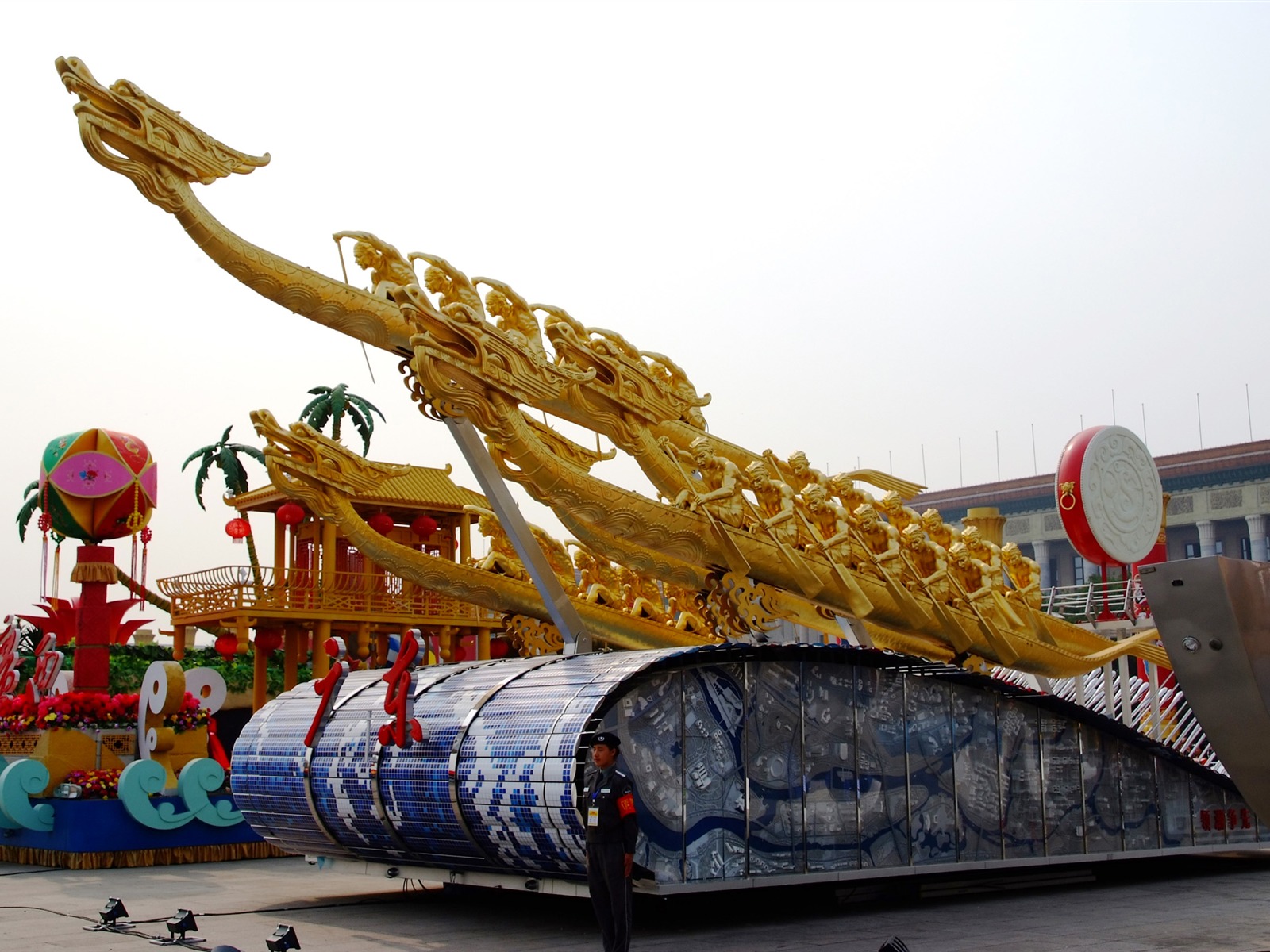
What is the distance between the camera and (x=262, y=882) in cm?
1254

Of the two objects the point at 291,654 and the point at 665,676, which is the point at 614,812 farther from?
the point at 291,654

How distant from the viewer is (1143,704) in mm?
17422

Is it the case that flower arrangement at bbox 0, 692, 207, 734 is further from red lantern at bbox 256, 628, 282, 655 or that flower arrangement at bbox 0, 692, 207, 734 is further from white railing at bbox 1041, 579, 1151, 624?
white railing at bbox 1041, 579, 1151, 624

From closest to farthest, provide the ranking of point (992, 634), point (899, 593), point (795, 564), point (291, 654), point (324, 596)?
point (795, 564), point (899, 593), point (992, 634), point (324, 596), point (291, 654)

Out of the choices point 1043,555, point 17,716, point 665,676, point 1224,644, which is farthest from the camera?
point 1043,555

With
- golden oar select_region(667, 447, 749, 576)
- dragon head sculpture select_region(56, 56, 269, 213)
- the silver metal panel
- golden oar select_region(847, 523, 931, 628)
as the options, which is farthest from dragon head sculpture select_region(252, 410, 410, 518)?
the silver metal panel

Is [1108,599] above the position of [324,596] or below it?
below

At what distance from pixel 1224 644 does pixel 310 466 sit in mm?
9248

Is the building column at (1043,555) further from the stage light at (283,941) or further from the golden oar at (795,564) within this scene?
the stage light at (283,941)

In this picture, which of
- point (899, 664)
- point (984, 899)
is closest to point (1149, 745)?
point (984, 899)

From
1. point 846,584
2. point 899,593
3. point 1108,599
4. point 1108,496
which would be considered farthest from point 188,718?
point 1108,599

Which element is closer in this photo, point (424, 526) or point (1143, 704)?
point (1143, 704)

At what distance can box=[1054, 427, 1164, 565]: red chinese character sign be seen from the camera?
14641mm

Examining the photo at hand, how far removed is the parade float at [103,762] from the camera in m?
14.3
